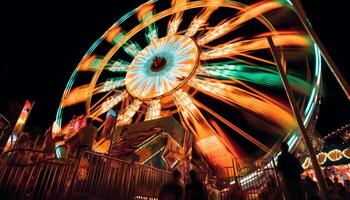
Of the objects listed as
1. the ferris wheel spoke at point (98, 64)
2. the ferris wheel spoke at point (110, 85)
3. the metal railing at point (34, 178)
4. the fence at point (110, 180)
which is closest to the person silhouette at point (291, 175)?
the fence at point (110, 180)

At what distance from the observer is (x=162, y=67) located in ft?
52.4

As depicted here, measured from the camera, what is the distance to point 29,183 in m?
5.46

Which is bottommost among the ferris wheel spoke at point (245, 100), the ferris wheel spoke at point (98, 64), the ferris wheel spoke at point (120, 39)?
the ferris wheel spoke at point (245, 100)

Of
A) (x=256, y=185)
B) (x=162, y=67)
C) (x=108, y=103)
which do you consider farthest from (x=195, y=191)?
(x=108, y=103)

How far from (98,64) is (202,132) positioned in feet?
29.8

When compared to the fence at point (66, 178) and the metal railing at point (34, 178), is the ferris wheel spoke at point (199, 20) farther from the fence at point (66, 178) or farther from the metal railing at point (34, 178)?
the metal railing at point (34, 178)

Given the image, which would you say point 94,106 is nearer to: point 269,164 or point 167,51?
point 167,51

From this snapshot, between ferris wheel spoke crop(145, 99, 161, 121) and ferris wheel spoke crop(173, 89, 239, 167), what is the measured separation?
1.19m

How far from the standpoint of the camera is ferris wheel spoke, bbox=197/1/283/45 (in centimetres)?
1262

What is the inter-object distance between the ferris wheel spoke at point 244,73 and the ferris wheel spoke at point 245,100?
1.65 ft

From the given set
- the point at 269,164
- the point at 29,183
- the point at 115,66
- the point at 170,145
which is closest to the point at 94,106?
the point at 115,66

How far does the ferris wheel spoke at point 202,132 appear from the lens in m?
13.2

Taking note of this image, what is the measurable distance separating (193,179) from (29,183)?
3.71 metres

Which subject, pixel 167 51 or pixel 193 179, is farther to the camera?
pixel 167 51
